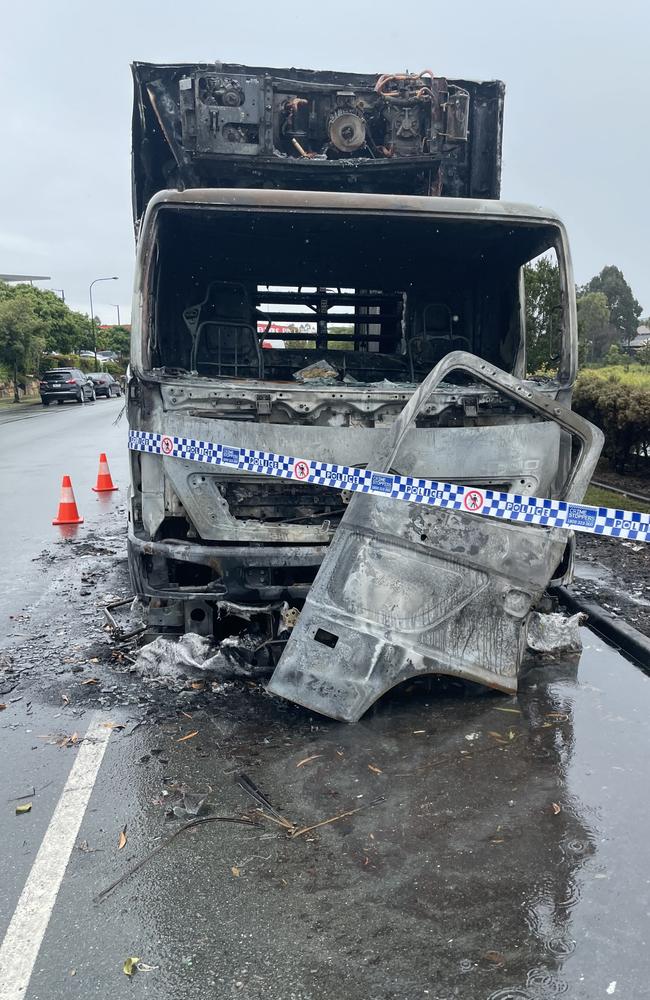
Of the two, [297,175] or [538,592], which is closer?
[538,592]

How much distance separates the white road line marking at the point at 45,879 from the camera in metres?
2.35

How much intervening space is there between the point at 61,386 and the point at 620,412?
29674 millimetres

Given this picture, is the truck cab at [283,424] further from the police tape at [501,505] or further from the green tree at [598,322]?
the green tree at [598,322]

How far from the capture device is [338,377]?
5723 mm

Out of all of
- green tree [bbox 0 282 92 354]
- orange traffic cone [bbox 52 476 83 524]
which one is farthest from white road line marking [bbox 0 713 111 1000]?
green tree [bbox 0 282 92 354]

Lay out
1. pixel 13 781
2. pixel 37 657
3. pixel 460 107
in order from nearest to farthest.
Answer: pixel 13 781 → pixel 37 657 → pixel 460 107

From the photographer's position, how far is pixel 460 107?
537 cm

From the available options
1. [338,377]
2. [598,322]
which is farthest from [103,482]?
[598,322]

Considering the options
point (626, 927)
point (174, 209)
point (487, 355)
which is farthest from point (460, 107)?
point (626, 927)

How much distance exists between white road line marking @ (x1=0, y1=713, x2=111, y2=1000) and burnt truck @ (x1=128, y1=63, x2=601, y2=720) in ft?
3.45

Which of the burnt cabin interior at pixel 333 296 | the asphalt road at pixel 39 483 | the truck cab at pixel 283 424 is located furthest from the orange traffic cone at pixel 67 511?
the truck cab at pixel 283 424

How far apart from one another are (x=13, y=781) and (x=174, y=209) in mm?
3271

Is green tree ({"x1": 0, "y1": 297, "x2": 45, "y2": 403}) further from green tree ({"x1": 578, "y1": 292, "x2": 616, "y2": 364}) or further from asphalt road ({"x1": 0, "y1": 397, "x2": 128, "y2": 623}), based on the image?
green tree ({"x1": 578, "y1": 292, "x2": 616, "y2": 364})

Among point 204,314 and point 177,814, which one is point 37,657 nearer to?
point 177,814
